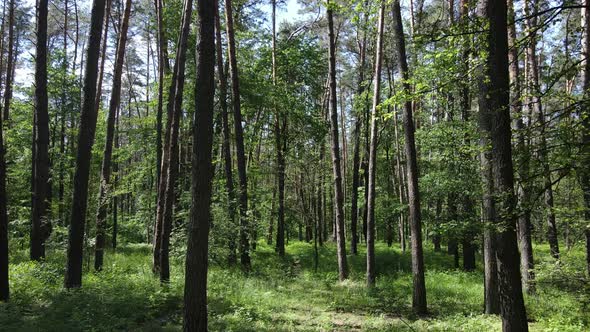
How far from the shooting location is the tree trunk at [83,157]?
9.30 meters

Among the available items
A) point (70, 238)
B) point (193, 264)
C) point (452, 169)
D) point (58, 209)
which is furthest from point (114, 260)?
point (452, 169)

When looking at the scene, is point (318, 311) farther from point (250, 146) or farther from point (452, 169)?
point (250, 146)

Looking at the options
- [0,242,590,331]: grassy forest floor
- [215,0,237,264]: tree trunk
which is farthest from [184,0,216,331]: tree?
[215,0,237,264]: tree trunk

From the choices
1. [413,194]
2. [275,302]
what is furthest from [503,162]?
[275,302]

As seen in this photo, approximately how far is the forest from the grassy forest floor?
77mm

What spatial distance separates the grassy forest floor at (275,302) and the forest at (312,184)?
77 mm

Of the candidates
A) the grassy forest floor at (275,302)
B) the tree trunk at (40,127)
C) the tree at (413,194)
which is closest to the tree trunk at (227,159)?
the grassy forest floor at (275,302)

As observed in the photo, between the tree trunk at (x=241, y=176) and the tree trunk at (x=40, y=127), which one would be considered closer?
the tree trunk at (x=40, y=127)

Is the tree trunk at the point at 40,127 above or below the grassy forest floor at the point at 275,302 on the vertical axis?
above

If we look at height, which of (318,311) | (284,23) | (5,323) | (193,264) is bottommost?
(318,311)

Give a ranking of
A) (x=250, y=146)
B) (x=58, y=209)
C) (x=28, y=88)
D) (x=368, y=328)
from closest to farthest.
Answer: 1. (x=368, y=328)
2. (x=58, y=209)
3. (x=28, y=88)
4. (x=250, y=146)

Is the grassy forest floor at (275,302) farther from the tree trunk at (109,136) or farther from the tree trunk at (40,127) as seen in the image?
the tree trunk at (40,127)

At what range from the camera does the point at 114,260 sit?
56.1ft

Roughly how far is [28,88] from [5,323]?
19.3 metres
